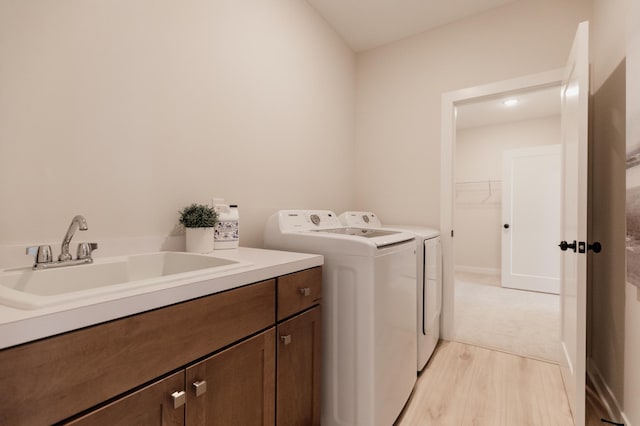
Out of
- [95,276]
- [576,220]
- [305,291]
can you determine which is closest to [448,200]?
[576,220]

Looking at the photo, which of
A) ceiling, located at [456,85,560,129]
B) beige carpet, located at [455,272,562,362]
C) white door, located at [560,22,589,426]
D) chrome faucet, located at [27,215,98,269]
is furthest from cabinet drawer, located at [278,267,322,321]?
ceiling, located at [456,85,560,129]

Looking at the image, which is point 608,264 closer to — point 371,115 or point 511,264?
point 371,115

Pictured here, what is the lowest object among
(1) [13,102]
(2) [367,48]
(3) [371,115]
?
(1) [13,102]

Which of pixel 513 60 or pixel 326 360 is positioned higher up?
pixel 513 60

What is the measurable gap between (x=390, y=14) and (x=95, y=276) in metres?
2.62

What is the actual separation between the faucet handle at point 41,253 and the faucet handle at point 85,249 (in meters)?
0.08

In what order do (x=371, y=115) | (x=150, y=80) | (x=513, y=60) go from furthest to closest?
(x=371, y=115) → (x=513, y=60) → (x=150, y=80)

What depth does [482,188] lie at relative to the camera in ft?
15.9

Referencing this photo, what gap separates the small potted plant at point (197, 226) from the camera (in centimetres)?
129

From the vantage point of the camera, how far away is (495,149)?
15.5 ft

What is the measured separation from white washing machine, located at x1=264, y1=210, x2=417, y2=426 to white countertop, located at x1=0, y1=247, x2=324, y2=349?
481 millimetres

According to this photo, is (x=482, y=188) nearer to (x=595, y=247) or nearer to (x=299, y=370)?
(x=595, y=247)

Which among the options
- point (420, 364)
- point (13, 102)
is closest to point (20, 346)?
point (13, 102)

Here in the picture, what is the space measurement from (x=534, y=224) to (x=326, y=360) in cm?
394
